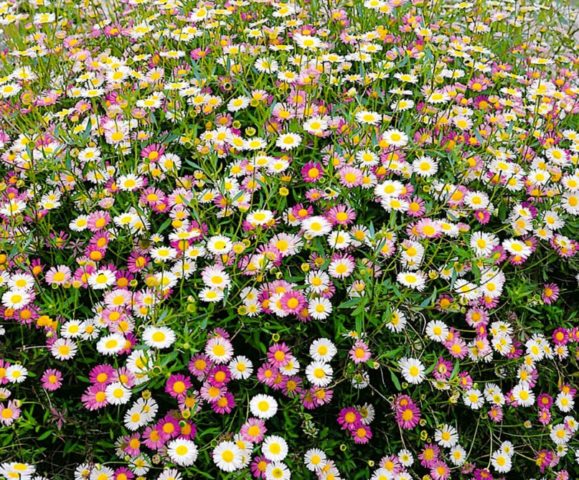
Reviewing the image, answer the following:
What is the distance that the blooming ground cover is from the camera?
157cm

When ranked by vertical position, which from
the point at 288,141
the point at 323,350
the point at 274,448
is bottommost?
the point at 274,448

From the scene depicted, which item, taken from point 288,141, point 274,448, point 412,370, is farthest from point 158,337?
point 288,141

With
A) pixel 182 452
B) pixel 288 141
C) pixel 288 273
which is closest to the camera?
pixel 182 452

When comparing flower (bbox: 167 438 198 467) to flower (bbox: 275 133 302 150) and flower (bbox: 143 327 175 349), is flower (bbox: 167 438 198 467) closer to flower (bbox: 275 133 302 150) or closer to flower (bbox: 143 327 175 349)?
flower (bbox: 143 327 175 349)

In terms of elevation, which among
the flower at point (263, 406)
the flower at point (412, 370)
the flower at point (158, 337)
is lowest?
the flower at point (412, 370)

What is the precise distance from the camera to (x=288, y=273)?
5.58 feet

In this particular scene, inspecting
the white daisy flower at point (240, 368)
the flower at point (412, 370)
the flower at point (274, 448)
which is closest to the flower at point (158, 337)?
the white daisy flower at point (240, 368)

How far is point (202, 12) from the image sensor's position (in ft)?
8.09

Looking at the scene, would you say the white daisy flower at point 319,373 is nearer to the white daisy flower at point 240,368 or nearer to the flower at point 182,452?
the white daisy flower at point 240,368

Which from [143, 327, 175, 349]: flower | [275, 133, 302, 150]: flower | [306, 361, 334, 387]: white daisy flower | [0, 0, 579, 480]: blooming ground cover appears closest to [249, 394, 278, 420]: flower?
[0, 0, 579, 480]: blooming ground cover

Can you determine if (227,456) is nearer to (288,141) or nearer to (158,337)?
(158,337)

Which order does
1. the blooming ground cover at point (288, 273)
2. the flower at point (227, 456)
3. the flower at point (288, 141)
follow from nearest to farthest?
the flower at point (227, 456) < the blooming ground cover at point (288, 273) < the flower at point (288, 141)

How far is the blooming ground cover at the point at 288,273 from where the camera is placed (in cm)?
157

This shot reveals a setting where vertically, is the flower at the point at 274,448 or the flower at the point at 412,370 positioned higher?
the flower at the point at 412,370
